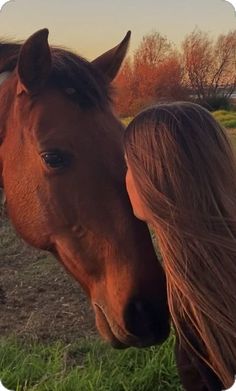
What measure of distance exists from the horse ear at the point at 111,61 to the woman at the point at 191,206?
8.6 inches

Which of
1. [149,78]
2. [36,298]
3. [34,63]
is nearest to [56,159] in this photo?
[34,63]

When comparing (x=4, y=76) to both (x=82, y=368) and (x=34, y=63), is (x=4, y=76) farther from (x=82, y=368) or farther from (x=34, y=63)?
(x=82, y=368)

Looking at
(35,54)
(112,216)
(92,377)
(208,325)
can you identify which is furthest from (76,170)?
(92,377)

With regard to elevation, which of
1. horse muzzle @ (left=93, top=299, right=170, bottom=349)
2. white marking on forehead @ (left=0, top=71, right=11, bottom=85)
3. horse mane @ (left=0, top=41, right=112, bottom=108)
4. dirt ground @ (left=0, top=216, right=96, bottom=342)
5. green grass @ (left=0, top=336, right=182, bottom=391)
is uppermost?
horse mane @ (left=0, top=41, right=112, bottom=108)

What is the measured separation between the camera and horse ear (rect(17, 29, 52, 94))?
844 millimetres

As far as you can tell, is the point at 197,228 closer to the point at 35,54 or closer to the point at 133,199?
the point at 133,199

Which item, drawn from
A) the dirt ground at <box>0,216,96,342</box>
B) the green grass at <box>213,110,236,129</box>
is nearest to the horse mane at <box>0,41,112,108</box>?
the green grass at <box>213,110,236,129</box>

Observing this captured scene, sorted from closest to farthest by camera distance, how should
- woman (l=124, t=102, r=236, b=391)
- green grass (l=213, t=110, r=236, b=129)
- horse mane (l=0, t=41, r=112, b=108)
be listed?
woman (l=124, t=102, r=236, b=391), horse mane (l=0, t=41, r=112, b=108), green grass (l=213, t=110, r=236, b=129)

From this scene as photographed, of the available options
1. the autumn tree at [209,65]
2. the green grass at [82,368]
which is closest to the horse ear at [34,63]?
the autumn tree at [209,65]

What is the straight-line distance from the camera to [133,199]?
0.79 metres

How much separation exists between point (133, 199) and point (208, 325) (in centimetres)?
23

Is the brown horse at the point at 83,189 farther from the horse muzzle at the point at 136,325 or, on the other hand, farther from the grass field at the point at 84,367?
the grass field at the point at 84,367

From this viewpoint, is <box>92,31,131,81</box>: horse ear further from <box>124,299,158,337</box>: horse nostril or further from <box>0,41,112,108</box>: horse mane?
<box>124,299,158,337</box>: horse nostril

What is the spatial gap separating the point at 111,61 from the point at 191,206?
359 mm
